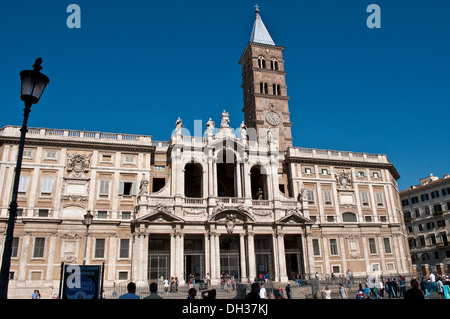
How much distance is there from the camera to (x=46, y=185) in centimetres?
3453

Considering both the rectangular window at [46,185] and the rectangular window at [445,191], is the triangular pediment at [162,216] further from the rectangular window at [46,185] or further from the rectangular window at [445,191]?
the rectangular window at [445,191]

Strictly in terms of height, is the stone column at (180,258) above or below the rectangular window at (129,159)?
below

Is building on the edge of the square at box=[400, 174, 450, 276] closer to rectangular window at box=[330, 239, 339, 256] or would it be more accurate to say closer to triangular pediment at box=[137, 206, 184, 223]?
rectangular window at box=[330, 239, 339, 256]

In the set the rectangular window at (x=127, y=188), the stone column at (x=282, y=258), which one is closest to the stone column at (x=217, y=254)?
the stone column at (x=282, y=258)

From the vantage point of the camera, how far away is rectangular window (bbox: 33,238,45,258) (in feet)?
105

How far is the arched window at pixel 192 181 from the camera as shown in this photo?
41.6 metres

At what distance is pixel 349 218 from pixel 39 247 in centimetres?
3346

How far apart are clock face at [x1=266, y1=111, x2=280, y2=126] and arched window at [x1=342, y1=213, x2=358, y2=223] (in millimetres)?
15723

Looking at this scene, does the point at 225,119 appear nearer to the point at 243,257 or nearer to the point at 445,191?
the point at 243,257

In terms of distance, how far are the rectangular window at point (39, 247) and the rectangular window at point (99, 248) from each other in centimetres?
460

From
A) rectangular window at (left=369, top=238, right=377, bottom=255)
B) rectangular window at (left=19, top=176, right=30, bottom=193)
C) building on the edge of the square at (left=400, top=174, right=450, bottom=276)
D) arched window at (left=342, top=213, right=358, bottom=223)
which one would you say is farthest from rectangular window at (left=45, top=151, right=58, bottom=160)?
building on the edge of the square at (left=400, top=174, right=450, bottom=276)

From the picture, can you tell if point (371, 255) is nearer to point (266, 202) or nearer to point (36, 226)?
point (266, 202)

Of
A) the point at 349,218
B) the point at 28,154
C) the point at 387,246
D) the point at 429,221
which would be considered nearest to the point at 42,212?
the point at 28,154
